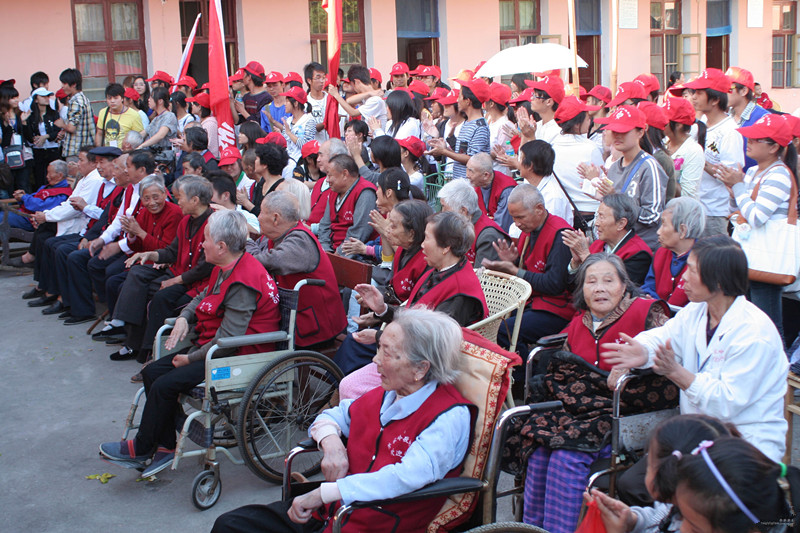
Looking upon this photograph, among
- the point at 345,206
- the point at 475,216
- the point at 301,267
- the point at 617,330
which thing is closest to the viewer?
the point at 617,330

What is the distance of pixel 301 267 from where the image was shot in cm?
490

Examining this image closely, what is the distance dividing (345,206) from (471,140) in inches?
74.0

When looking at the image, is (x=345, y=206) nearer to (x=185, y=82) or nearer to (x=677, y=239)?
(x=677, y=239)

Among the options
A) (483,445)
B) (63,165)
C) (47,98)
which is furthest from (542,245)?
(47,98)

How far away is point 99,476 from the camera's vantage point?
451 cm

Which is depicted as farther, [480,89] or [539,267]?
[480,89]

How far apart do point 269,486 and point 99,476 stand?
1.00m

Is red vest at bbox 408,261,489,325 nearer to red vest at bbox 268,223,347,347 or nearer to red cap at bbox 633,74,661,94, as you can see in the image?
red vest at bbox 268,223,347,347

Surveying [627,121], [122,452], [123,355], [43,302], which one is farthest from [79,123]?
[627,121]

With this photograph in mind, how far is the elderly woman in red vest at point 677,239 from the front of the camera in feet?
14.0

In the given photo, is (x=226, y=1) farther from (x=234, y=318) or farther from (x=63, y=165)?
(x=234, y=318)

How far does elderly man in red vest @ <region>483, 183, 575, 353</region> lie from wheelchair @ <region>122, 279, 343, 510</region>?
1165 mm

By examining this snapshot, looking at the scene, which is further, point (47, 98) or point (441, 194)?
point (47, 98)

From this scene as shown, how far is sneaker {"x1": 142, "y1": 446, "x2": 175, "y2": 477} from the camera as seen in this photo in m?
4.23
